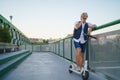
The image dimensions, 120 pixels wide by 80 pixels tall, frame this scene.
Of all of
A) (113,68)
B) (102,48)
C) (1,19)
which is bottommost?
(113,68)

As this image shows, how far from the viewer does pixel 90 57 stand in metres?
4.59

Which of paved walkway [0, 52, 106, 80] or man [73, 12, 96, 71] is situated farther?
paved walkway [0, 52, 106, 80]

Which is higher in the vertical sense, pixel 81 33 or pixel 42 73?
pixel 81 33

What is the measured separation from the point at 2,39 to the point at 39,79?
19.1 ft

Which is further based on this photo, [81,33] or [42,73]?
[42,73]

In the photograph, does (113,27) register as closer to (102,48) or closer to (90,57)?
(102,48)

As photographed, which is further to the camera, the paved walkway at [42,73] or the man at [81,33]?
the paved walkway at [42,73]

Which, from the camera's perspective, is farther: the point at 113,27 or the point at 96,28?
the point at 96,28

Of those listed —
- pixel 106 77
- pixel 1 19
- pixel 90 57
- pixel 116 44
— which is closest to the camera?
pixel 116 44

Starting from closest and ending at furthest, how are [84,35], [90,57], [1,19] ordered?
[84,35] < [90,57] < [1,19]

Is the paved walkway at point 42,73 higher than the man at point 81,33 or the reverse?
the reverse

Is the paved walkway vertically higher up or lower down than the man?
lower down

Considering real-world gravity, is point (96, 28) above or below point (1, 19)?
below

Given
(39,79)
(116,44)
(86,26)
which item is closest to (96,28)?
(86,26)
